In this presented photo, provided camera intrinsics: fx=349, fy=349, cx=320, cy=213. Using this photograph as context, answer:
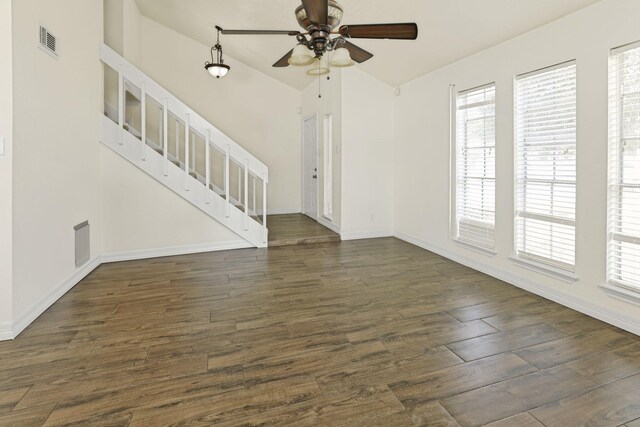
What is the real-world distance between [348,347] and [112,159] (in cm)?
385

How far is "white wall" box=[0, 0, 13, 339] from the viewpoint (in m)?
2.45

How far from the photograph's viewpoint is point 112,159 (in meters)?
4.45

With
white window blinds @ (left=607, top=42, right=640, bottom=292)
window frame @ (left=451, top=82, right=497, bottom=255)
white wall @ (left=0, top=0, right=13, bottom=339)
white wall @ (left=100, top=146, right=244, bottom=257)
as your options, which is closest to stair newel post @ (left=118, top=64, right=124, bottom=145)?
white wall @ (left=100, top=146, right=244, bottom=257)

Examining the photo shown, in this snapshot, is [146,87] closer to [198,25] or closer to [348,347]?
→ [198,25]

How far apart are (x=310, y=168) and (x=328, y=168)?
3.17ft

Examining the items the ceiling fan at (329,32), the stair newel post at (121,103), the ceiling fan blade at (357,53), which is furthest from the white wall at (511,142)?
the stair newel post at (121,103)

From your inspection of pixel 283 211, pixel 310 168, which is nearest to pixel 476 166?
pixel 310 168

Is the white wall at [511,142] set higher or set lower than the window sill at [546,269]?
higher

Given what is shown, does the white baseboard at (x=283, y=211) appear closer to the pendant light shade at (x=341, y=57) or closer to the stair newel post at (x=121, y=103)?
the stair newel post at (x=121, y=103)

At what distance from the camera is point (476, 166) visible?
4.25 m

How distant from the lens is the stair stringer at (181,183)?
4.41 m

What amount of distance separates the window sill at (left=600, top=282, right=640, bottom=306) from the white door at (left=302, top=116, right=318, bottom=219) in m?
5.01

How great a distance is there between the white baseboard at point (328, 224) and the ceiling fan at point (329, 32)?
11.5 ft

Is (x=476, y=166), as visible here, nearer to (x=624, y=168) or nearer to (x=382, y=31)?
(x=624, y=168)
